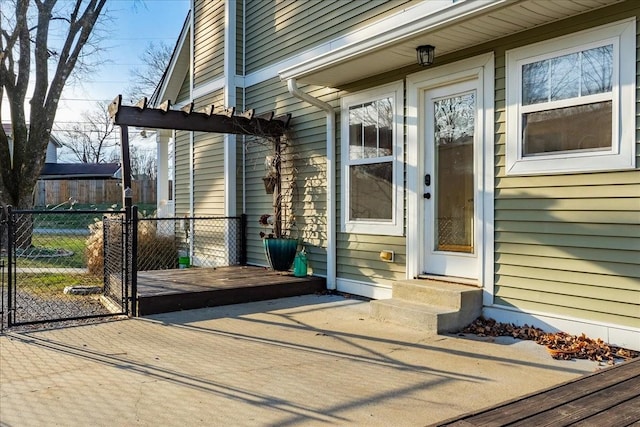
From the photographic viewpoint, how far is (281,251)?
669cm

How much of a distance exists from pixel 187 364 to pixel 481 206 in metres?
2.81

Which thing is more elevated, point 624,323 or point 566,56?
point 566,56

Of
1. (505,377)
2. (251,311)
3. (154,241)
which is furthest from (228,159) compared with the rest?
(505,377)

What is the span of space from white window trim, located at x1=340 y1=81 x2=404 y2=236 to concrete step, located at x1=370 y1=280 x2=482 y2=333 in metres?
0.85

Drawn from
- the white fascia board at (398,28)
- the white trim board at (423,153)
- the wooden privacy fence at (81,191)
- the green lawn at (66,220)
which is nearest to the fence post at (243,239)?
the white fascia board at (398,28)

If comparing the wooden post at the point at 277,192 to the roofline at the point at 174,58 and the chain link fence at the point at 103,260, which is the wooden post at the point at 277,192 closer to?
the chain link fence at the point at 103,260

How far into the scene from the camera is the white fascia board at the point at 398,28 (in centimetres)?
393

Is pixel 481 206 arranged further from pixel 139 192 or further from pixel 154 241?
pixel 139 192

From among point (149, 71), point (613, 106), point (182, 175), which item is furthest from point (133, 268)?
point (149, 71)

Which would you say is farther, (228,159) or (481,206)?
(228,159)

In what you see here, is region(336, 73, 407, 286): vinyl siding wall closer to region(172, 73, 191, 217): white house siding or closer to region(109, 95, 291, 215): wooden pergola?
region(109, 95, 291, 215): wooden pergola

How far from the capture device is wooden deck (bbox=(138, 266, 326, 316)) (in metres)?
5.24

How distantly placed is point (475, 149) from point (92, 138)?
41.6m

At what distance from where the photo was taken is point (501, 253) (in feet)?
14.6
